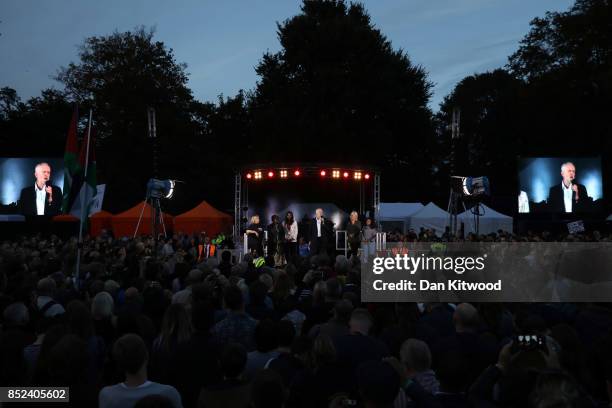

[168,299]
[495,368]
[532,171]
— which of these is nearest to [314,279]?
[168,299]

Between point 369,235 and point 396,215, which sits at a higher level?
point 396,215

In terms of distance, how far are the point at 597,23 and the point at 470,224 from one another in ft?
60.3

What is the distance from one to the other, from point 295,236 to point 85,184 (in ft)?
29.4

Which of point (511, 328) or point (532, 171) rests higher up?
point (532, 171)

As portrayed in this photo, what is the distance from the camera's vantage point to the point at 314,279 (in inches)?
301

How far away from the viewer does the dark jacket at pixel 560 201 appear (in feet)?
86.9

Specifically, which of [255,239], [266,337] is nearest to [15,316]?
[266,337]

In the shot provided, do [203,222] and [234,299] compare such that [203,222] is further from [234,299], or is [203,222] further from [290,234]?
[234,299]

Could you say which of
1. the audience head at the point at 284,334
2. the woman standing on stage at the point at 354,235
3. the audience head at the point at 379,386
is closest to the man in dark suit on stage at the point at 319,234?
the woman standing on stage at the point at 354,235

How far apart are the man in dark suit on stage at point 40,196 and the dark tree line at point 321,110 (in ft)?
28.0

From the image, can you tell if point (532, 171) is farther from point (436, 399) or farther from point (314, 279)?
point (436, 399)

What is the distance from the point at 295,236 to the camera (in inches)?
685

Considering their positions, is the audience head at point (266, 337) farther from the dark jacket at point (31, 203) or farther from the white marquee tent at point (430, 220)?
the dark jacket at point (31, 203)

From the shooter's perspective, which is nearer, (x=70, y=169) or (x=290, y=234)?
(x=70, y=169)
